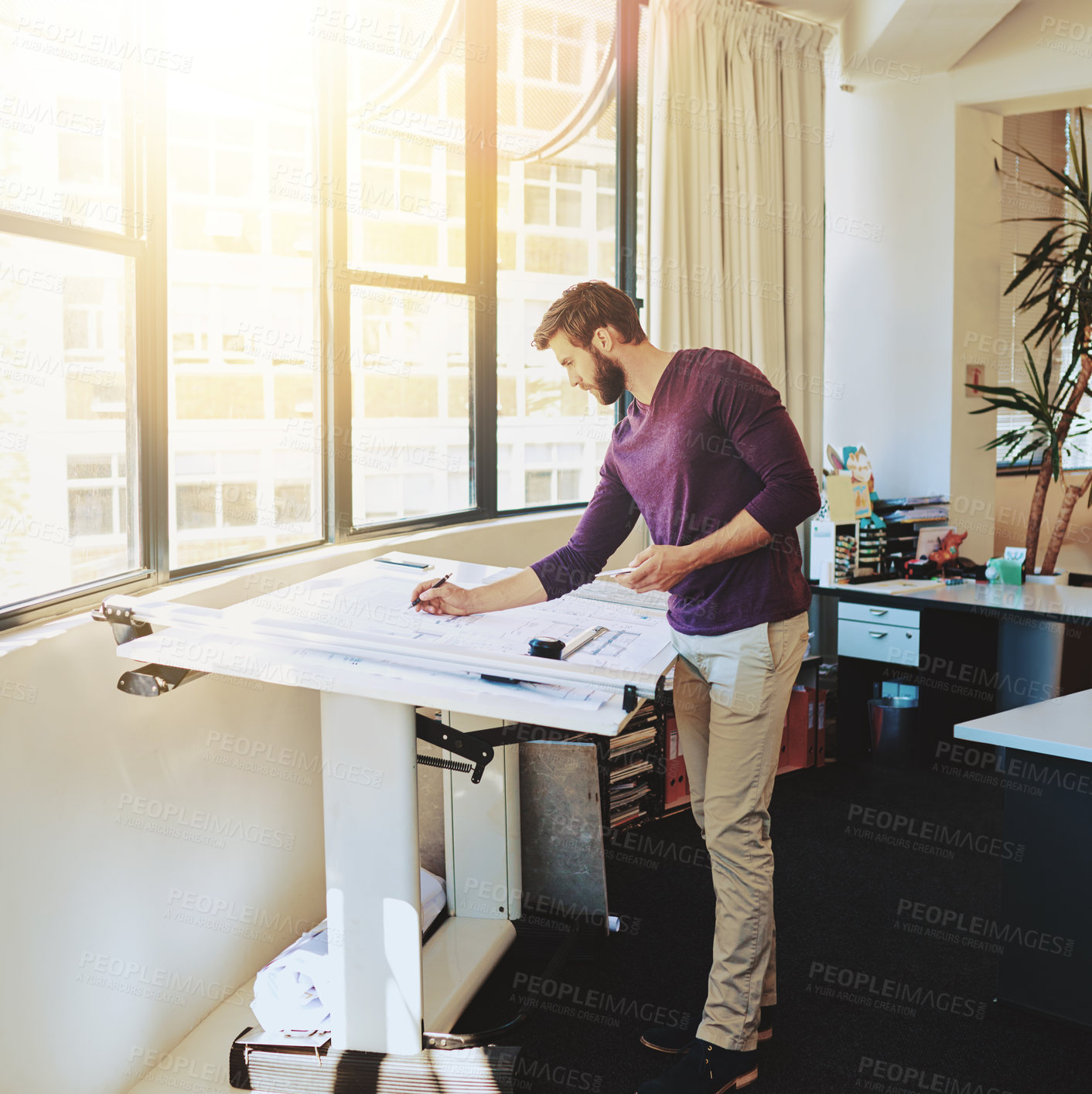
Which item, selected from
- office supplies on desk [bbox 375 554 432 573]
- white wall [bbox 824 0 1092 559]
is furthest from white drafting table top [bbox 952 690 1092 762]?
white wall [bbox 824 0 1092 559]

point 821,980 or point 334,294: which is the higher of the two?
point 334,294

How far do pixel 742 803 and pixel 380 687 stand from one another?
811 millimetres

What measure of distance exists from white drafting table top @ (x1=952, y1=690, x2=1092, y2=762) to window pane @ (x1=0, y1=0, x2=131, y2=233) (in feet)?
6.24

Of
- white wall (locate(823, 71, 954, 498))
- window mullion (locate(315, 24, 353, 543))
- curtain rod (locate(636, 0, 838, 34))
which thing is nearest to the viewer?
window mullion (locate(315, 24, 353, 543))

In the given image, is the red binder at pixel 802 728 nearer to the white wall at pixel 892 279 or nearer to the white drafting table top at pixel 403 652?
the white wall at pixel 892 279

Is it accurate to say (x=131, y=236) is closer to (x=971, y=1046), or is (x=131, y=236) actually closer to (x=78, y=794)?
(x=78, y=794)

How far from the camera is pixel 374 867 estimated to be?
1637 millimetres

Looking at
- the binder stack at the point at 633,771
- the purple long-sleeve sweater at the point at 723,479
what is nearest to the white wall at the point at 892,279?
the binder stack at the point at 633,771

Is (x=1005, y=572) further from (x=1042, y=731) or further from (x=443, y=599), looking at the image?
(x=443, y=599)

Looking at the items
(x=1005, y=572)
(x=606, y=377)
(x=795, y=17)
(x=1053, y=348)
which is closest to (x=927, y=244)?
(x=1053, y=348)

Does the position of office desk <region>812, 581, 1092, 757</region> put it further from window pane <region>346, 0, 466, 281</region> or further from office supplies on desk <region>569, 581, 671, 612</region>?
window pane <region>346, 0, 466, 281</region>

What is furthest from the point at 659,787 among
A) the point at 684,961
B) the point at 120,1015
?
the point at 120,1015

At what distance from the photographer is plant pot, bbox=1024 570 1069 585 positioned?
13.1 feet

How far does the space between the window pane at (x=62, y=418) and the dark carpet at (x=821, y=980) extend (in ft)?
4.11
